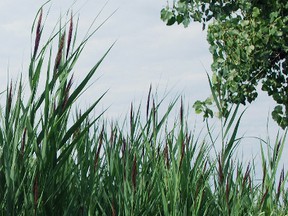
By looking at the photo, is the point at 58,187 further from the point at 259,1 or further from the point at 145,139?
the point at 259,1

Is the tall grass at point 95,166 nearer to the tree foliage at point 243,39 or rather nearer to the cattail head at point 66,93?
the cattail head at point 66,93

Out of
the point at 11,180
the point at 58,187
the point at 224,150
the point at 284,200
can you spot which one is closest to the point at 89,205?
the point at 58,187

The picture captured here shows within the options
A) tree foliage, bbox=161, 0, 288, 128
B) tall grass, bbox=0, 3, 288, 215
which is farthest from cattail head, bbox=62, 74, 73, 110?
tree foliage, bbox=161, 0, 288, 128

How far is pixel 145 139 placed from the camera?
3.67 m

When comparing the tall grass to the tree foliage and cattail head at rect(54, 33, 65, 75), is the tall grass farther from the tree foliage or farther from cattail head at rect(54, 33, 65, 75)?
the tree foliage

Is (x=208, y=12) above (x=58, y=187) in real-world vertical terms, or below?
above

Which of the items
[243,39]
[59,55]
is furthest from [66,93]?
[243,39]

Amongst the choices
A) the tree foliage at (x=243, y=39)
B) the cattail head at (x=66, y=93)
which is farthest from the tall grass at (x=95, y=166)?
the tree foliage at (x=243, y=39)

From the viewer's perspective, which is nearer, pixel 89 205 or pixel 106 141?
pixel 89 205

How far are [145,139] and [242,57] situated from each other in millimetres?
4750

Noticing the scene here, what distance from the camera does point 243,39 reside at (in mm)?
7957

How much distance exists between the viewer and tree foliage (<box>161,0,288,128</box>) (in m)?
8.01

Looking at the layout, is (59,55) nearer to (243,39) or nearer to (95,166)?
(95,166)

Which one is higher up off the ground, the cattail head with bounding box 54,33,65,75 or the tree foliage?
the tree foliage
